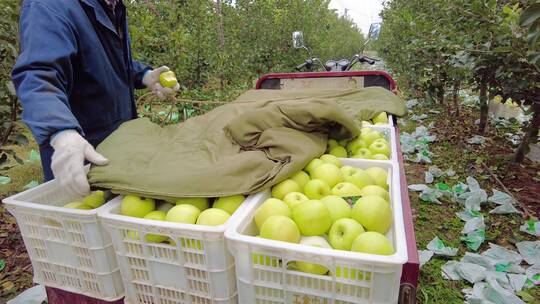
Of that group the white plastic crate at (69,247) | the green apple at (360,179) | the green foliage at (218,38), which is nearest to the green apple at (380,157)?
the green apple at (360,179)

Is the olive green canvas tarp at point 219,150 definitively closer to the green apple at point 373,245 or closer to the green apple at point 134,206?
the green apple at point 134,206

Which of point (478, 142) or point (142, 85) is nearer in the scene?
point (142, 85)

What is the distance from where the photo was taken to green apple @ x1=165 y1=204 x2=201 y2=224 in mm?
1312

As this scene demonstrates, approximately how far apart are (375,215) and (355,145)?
99 centimetres

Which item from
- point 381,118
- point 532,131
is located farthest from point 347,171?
point 532,131

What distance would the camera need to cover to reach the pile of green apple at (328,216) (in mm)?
1151

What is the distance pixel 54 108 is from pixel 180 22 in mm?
4340

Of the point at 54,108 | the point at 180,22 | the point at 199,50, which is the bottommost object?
the point at 54,108

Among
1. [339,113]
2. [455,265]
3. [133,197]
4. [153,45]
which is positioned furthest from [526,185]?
[153,45]

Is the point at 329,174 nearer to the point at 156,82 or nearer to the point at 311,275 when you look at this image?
the point at 311,275

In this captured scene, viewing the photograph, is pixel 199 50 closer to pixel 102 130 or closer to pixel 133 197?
pixel 102 130

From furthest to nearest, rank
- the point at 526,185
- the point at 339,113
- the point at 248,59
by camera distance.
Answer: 1. the point at 248,59
2. the point at 526,185
3. the point at 339,113

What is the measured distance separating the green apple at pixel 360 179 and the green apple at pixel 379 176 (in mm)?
23

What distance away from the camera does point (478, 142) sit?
5.30m
